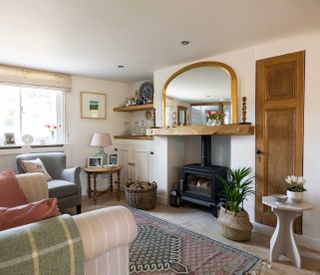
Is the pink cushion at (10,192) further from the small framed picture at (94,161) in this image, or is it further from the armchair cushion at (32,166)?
the small framed picture at (94,161)

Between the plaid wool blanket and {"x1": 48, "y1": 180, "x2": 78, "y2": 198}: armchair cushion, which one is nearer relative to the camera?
the plaid wool blanket

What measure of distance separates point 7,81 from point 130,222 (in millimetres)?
3340

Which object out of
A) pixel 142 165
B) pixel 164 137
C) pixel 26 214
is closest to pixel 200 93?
pixel 164 137

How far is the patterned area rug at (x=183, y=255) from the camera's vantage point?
2.01m

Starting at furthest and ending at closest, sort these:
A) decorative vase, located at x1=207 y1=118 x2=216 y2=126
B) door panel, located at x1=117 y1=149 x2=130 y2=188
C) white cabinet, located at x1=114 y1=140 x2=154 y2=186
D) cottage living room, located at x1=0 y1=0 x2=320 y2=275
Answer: door panel, located at x1=117 y1=149 x2=130 y2=188
white cabinet, located at x1=114 y1=140 x2=154 y2=186
decorative vase, located at x1=207 y1=118 x2=216 y2=126
cottage living room, located at x1=0 y1=0 x2=320 y2=275

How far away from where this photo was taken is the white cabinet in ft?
13.5

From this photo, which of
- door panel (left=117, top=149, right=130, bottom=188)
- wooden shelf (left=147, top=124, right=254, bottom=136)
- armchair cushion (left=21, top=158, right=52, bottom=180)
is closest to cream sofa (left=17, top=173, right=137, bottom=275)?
wooden shelf (left=147, top=124, right=254, bottom=136)

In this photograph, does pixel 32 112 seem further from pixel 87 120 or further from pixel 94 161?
pixel 94 161

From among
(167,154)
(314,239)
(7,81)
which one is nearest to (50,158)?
(7,81)

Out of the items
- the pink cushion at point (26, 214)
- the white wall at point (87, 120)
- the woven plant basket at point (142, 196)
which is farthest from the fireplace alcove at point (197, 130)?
the pink cushion at point (26, 214)

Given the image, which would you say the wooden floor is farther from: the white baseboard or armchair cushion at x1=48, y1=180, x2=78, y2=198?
armchair cushion at x1=48, y1=180, x2=78, y2=198

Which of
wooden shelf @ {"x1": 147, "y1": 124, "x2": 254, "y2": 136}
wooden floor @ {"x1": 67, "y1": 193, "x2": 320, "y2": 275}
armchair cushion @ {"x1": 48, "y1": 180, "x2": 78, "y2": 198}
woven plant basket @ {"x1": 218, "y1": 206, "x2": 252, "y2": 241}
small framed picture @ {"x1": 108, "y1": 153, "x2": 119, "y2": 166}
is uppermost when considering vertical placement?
wooden shelf @ {"x1": 147, "y1": 124, "x2": 254, "y2": 136}

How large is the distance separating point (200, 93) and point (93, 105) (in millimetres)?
2144

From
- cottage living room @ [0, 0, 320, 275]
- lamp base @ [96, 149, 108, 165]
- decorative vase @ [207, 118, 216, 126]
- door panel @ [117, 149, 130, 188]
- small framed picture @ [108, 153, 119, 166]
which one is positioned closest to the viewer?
cottage living room @ [0, 0, 320, 275]
